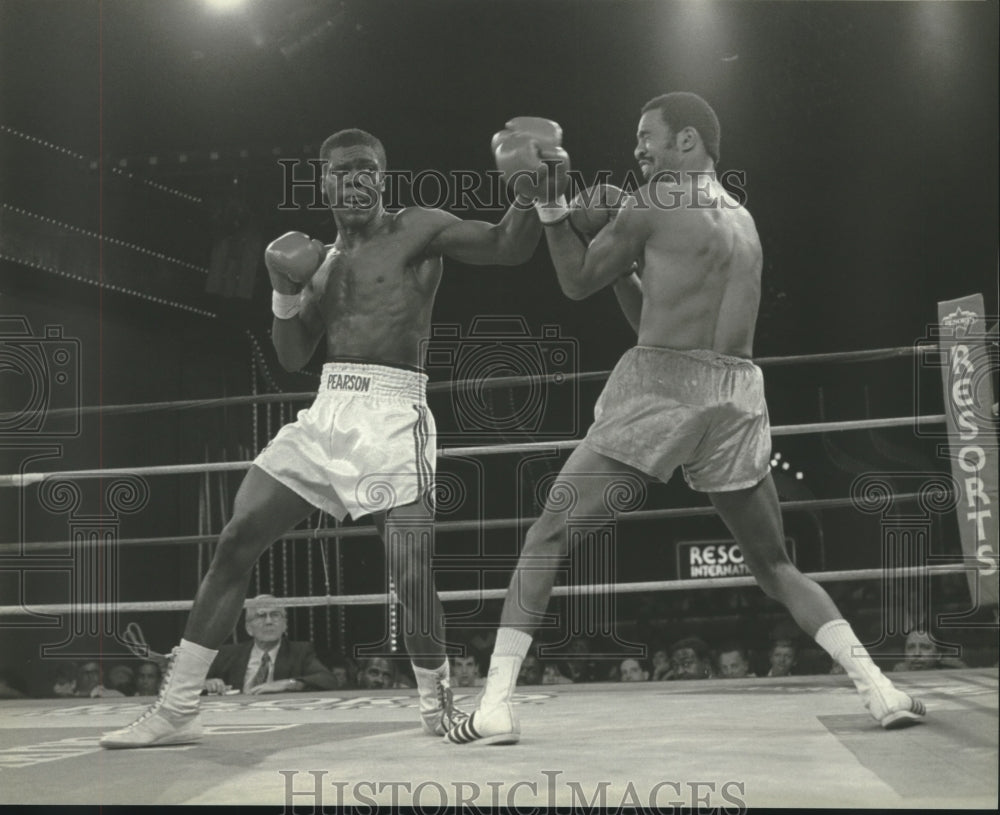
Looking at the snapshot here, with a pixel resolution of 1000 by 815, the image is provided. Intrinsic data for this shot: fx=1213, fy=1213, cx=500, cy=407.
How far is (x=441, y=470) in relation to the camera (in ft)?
17.4

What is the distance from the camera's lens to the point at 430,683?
7.19 feet

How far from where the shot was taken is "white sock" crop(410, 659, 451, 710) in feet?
7.16

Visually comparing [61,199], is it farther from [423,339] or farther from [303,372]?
[423,339]

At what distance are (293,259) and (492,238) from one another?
357mm

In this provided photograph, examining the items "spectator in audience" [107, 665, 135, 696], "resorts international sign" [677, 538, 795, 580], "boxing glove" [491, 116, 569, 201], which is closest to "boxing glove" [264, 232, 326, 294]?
"boxing glove" [491, 116, 569, 201]

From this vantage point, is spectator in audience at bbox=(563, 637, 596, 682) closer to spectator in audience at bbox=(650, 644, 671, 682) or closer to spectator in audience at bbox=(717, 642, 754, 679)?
spectator in audience at bbox=(650, 644, 671, 682)

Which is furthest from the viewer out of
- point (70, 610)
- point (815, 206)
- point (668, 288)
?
point (815, 206)

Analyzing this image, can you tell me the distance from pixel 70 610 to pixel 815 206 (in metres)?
2.79

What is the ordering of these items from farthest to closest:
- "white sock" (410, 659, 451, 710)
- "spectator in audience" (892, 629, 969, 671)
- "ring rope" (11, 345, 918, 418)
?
"spectator in audience" (892, 629, 969, 671) → "ring rope" (11, 345, 918, 418) → "white sock" (410, 659, 451, 710)

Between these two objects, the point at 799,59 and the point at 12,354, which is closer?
the point at 799,59

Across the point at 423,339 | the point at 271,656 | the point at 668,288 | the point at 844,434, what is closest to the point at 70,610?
the point at 271,656

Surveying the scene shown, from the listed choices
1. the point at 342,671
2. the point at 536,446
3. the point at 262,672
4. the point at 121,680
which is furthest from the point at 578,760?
the point at 121,680

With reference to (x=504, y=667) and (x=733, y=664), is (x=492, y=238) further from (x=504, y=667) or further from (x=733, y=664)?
(x=733, y=664)

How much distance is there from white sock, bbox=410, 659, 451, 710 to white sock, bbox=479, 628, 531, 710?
0.84 feet
